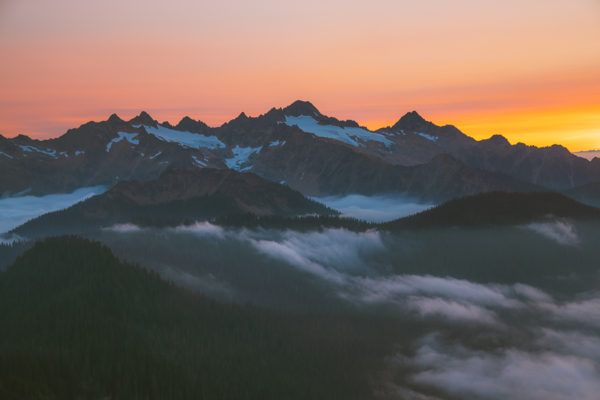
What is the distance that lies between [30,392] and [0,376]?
10.1 m

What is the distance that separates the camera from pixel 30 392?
647 feet

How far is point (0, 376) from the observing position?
200 m
